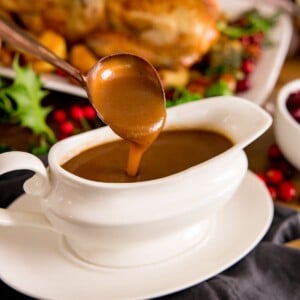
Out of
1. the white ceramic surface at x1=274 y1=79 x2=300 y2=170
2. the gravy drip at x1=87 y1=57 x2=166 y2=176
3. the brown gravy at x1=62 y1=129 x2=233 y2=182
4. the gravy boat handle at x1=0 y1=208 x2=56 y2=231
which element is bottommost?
the white ceramic surface at x1=274 y1=79 x2=300 y2=170

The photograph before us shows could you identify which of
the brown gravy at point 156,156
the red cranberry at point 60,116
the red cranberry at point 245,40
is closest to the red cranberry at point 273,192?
the brown gravy at point 156,156

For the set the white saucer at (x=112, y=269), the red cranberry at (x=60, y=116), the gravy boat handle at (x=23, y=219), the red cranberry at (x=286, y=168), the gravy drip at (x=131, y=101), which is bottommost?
the red cranberry at (x=60, y=116)

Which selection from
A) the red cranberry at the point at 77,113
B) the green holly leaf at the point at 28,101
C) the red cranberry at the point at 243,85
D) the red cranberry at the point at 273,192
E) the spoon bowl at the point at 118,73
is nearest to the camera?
the spoon bowl at the point at 118,73

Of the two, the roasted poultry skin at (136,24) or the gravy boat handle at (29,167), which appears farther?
the roasted poultry skin at (136,24)

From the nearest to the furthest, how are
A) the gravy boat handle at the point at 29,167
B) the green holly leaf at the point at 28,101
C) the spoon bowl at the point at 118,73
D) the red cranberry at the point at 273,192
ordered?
the gravy boat handle at the point at 29,167, the spoon bowl at the point at 118,73, the red cranberry at the point at 273,192, the green holly leaf at the point at 28,101

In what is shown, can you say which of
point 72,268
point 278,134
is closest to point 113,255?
point 72,268

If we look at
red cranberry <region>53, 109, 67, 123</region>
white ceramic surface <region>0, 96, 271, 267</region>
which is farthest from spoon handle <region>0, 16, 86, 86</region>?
red cranberry <region>53, 109, 67, 123</region>

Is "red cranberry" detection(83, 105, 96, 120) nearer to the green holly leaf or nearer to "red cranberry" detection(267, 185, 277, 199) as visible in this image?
the green holly leaf

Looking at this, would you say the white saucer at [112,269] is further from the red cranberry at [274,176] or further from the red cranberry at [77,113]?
the red cranberry at [77,113]
